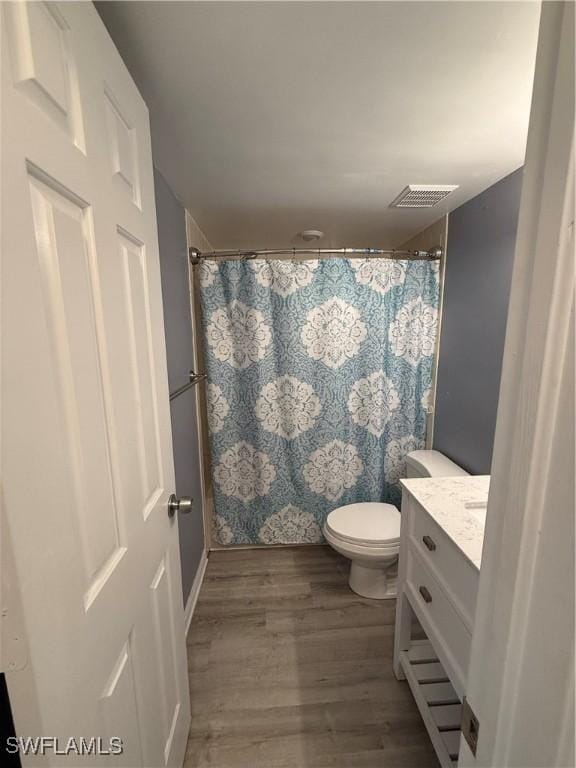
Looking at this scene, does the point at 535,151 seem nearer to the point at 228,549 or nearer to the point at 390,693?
the point at 390,693

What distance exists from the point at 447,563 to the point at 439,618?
208 mm

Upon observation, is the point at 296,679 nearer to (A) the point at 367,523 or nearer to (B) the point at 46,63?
(A) the point at 367,523

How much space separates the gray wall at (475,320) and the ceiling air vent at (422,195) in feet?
0.67

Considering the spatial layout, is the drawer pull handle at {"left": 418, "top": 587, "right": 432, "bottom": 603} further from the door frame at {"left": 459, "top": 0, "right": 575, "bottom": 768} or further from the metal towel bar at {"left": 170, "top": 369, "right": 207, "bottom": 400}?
the metal towel bar at {"left": 170, "top": 369, "right": 207, "bottom": 400}

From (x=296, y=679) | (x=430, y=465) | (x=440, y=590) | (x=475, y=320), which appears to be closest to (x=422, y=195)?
(x=475, y=320)

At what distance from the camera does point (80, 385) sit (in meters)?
0.54

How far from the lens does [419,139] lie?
1.13m

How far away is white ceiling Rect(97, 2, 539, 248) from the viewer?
70 cm

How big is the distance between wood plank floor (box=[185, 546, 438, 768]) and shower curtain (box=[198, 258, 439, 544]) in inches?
16.1

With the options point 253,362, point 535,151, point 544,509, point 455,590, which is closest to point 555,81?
point 535,151

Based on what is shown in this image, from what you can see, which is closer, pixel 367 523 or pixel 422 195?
pixel 422 195

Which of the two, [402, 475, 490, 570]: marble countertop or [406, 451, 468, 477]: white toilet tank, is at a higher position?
[402, 475, 490, 570]: marble countertop

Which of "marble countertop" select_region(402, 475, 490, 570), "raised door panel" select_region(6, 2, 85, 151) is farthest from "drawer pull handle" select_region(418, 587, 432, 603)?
"raised door panel" select_region(6, 2, 85, 151)

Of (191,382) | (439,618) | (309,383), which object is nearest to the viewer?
(439,618)
